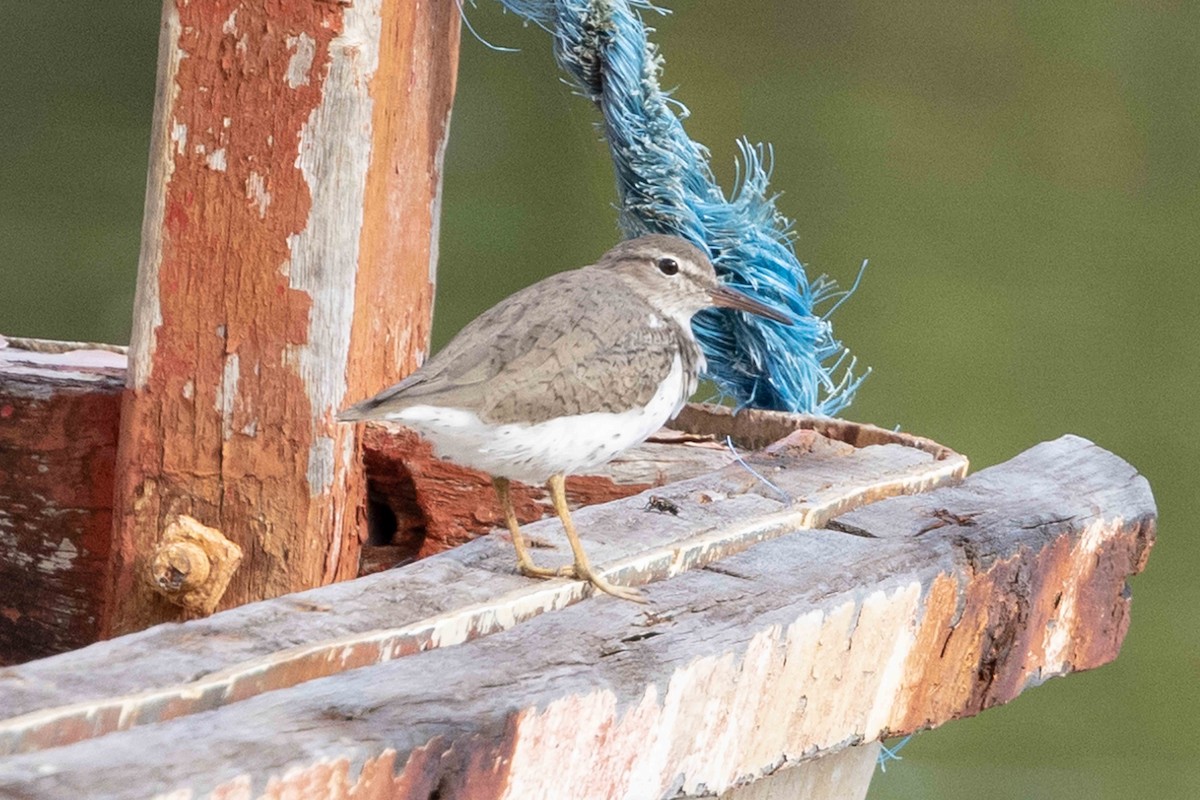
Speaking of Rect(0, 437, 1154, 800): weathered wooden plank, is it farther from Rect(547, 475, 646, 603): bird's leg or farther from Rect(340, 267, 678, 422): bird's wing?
Rect(340, 267, 678, 422): bird's wing

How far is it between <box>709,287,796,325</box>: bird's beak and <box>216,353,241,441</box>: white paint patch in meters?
0.49

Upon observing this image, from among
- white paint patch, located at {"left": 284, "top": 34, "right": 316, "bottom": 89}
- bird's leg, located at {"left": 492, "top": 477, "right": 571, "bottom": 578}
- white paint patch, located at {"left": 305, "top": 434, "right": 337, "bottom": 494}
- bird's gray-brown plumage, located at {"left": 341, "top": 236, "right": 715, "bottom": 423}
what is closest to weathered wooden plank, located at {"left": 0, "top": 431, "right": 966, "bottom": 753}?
bird's leg, located at {"left": 492, "top": 477, "right": 571, "bottom": 578}

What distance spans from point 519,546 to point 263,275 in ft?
1.32

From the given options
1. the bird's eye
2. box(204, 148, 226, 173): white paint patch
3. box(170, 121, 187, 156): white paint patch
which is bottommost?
the bird's eye

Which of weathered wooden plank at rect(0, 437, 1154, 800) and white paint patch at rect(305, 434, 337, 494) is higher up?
white paint patch at rect(305, 434, 337, 494)

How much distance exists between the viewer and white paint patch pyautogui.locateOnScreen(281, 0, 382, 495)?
1.44 m

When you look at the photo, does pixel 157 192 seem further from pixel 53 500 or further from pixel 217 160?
pixel 53 500

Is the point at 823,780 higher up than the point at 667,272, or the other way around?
the point at 667,272

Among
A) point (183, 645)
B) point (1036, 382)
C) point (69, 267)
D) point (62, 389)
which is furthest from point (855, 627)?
point (69, 267)

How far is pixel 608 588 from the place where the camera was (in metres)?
1.18

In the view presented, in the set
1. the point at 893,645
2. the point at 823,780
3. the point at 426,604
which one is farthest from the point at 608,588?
the point at 823,780

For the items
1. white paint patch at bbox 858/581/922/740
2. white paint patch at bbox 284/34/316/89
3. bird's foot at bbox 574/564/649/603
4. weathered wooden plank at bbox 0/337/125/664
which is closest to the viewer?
bird's foot at bbox 574/564/649/603

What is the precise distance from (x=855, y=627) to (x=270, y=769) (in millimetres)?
603

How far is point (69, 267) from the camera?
3078mm
